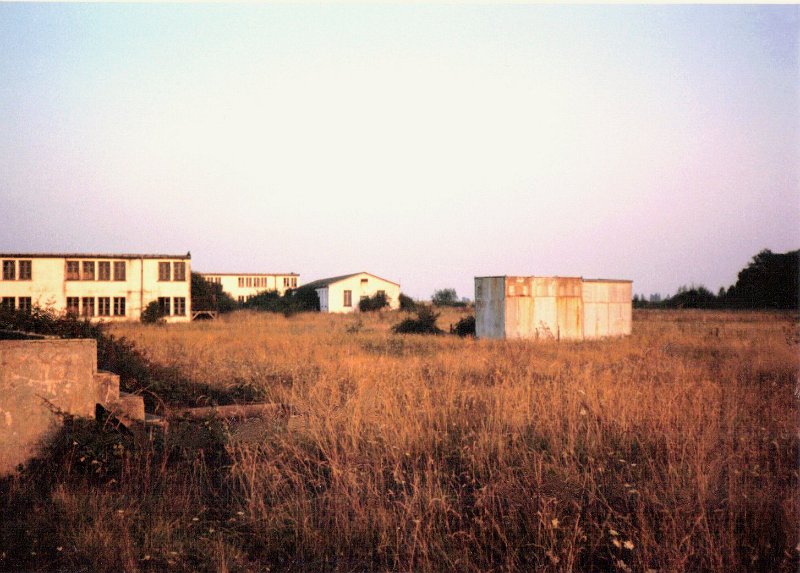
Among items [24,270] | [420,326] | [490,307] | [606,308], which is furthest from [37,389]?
[24,270]

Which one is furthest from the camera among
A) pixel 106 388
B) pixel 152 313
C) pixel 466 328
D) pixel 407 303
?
pixel 407 303

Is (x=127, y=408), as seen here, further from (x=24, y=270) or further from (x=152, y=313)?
(x=24, y=270)

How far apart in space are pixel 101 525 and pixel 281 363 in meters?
9.05

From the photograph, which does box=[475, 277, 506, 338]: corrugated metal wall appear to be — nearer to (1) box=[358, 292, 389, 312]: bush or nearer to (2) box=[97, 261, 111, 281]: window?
(2) box=[97, 261, 111, 281]: window

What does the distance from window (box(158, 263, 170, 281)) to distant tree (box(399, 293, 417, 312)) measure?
67.1 feet

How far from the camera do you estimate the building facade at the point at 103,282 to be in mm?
35688

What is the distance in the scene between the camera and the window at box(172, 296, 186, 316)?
38.2m

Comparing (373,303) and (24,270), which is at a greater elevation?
(24,270)

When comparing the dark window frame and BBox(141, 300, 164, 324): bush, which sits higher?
the dark window frame

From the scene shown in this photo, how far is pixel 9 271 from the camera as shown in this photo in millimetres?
35562

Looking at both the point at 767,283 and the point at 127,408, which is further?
the point at 767,283

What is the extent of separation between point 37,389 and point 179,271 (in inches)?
1345

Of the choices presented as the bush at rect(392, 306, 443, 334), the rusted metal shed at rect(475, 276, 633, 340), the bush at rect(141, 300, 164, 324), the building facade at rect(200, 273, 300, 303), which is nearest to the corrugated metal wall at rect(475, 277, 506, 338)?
the rusted metal shed at rect(475, 276, 633, 340)

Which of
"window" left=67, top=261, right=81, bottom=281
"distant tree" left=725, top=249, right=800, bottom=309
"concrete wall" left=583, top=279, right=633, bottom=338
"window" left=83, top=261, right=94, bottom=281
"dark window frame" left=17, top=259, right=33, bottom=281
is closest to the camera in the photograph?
"concrete wall" left=583, top=279, right=633, bottom=338
